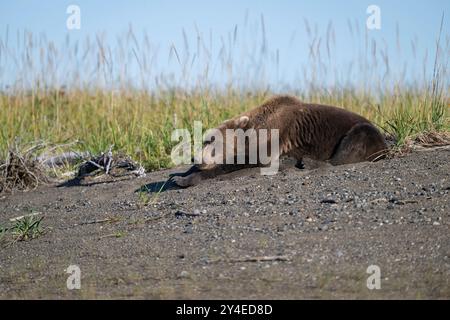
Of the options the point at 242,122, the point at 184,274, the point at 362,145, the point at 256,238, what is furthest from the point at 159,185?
the point at 184,274

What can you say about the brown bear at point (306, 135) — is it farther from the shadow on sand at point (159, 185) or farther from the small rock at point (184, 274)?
the small rock at point (184, 274)

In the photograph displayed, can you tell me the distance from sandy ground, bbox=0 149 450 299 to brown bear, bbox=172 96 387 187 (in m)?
0.28

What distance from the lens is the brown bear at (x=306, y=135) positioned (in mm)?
7586

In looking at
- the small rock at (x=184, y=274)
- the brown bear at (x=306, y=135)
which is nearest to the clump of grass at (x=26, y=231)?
the brown bear at (x=306, y=135)

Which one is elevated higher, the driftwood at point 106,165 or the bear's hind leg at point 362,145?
the bear's hind leg at point 362,145

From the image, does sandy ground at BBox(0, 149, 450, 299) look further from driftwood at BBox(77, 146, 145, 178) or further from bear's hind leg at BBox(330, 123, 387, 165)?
driftwood at BBox(77, 146, 145, 178)

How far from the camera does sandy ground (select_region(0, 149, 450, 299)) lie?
14.5 ft

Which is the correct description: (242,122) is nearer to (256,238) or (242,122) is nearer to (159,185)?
(159,185)

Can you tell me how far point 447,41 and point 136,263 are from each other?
209 inches

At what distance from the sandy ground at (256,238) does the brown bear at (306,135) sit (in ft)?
0.93

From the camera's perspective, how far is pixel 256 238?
17.4 ft

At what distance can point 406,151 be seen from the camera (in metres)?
7.57

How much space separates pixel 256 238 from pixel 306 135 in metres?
2.92

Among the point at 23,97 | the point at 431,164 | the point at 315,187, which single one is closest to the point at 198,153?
the point at 315,187
